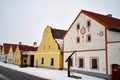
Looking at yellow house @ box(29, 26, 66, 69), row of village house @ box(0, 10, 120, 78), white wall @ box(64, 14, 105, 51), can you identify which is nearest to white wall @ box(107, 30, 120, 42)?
row of village house @ box(0, 10, 120, 78)

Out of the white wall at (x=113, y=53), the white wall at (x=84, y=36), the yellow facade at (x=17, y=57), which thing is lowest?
the yellow facade at (x=17, y=57)

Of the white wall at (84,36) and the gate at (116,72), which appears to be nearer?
the gate at (116,72)

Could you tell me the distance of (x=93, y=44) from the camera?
25.4m

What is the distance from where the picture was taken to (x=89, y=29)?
26.3 metres

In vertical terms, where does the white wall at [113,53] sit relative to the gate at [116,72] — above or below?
above

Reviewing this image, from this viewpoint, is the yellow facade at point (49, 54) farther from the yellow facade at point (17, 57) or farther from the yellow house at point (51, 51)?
the yellow facade at point (17, 57)

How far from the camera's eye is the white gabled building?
22.4 meters

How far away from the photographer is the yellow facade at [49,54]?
3347 cm

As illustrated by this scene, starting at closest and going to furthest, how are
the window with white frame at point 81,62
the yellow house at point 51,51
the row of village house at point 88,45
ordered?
the row of village house at point 88,45
the window with white frame at point 81,62
the yellow house at point 51,51

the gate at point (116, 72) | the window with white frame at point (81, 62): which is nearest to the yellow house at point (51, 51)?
the window with white frame at point (81, 62)

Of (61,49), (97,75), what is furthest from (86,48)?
(61,49)

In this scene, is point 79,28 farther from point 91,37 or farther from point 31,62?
point 31,62

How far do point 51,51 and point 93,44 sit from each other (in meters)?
12.8

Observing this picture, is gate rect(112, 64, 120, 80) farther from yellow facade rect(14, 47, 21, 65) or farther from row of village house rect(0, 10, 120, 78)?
yellow facade rect(14, 47, 21, 65)
